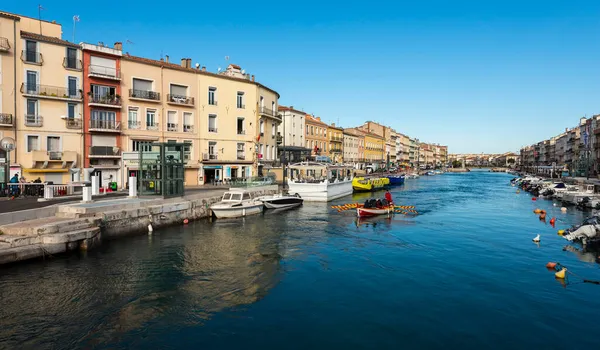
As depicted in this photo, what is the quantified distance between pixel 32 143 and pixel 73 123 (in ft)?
12.0

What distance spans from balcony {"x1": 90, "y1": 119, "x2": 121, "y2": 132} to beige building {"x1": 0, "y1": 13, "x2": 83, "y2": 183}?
3.84 ft

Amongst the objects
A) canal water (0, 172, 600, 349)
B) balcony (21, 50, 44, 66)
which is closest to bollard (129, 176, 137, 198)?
canal water (0, 172, 600, 349)

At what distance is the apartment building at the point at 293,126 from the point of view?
6450 cm

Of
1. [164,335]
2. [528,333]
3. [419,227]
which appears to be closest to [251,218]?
[419,227]

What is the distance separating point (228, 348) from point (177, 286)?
4.93m

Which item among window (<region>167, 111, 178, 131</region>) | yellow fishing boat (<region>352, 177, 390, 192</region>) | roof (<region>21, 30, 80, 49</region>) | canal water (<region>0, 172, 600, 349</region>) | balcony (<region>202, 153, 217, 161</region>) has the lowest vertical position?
canal water (<region>0, 172, 600, 349</region>)

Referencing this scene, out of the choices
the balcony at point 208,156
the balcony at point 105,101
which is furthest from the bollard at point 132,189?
the balcony at point 208,156

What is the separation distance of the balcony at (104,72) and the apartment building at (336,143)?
52.2 m

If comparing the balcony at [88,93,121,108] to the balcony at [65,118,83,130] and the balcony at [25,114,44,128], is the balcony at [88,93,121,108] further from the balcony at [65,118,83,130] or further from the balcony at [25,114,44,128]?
the balcony at [25,114,44,128]

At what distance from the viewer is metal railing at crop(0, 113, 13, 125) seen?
30203mm

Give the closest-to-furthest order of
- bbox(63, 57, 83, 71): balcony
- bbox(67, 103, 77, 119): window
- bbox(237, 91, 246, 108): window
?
bbox(63, 57, 83, 71): balcony < bbox(67, 103, 77, 119): window < bbox(237, 91, 246, 108): window

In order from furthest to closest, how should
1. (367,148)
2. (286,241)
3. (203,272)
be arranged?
1. (367,148)
2. (286,241)
3. (203,272)

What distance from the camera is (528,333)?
34.5ft

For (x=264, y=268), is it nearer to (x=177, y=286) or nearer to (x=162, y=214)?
(x=177, y=286)
